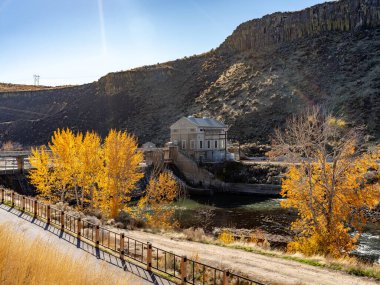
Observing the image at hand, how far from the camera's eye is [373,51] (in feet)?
258

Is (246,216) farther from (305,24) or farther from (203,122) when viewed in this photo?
(305,24)

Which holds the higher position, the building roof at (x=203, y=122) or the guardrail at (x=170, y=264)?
the building roof at (x=203, y=122)

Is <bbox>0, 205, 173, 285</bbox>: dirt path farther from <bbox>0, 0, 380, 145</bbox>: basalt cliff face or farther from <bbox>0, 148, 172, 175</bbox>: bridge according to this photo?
<bbox>0, 0, 380, 145</bbox>: basalt cliff face

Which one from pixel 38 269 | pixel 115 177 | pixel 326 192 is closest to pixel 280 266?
pixel 326 192

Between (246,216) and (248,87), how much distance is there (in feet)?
185

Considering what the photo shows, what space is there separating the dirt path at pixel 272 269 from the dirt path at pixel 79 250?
3.21m

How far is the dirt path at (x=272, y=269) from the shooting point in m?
11.9

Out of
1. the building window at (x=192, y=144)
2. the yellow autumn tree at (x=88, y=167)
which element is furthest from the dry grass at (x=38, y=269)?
the building window at (x=192, y=144)

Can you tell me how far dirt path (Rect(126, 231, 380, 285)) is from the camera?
39.2 ft

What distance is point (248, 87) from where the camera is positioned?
285ft

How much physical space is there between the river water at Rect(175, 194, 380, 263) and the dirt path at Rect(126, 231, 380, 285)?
8.96m

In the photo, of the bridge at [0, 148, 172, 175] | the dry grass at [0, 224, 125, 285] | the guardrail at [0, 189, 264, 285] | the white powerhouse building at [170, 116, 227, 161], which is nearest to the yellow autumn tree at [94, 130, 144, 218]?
the bridge at [0, 148, 172, 175]

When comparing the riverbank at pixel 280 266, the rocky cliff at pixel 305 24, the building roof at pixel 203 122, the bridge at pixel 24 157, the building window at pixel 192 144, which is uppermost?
the rocky cliff at pixel 305 24

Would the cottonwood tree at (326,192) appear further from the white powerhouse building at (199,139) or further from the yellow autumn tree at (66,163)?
the white powerhouse building at (199,139)
